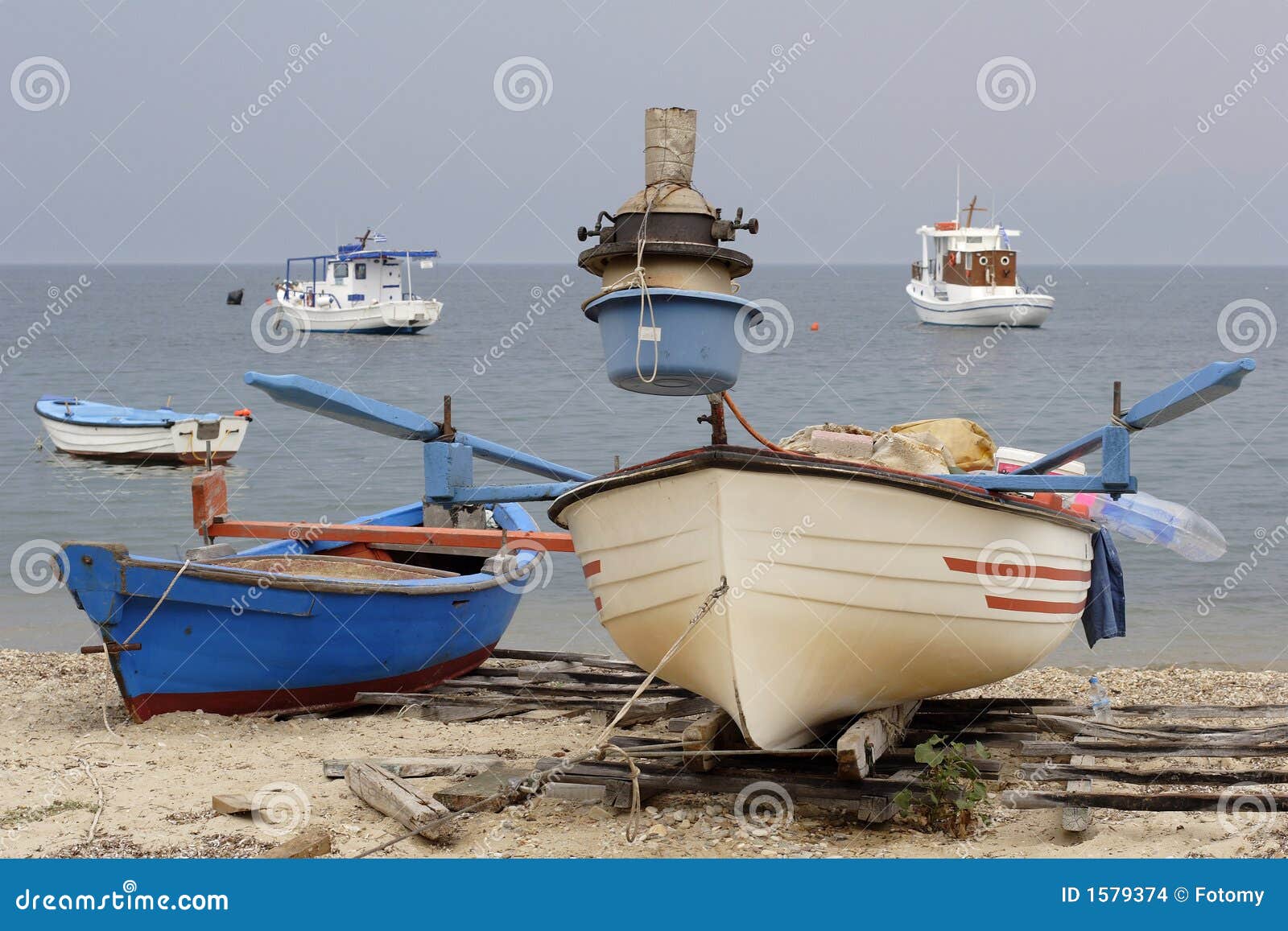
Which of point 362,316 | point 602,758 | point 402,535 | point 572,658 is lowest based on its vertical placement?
point 602,758

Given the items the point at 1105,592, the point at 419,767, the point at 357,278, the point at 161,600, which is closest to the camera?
the point at 419,767

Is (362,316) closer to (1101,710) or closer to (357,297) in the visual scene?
(357,297)

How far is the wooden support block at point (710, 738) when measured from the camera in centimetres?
662

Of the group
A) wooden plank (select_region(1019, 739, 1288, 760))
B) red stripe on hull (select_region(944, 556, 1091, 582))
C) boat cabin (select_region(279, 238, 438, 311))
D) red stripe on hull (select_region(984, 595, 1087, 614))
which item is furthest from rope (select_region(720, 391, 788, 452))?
boat cabin (select_region(279, 238, 438, 311))

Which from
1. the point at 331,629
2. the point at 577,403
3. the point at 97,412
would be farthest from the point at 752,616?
the point at 577,403

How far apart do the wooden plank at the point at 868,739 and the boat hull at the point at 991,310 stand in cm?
5145

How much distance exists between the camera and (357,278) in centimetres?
5472

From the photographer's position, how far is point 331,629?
27.7 feet

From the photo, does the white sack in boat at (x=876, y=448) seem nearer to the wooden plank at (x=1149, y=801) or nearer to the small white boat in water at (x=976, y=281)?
the wooden plank at (x=1149, y=801)

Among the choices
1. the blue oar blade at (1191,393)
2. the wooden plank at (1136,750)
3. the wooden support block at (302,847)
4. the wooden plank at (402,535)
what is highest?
the blue oar blade at (1191,393)

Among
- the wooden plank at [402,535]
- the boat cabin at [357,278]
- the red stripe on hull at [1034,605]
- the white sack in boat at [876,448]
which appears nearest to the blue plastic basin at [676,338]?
the white sack in boat at [876,448]

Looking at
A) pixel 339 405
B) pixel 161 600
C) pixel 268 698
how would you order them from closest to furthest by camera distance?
pixel 339 405 → pixel 161 600 → pixel 268 698

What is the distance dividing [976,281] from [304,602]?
52.2 metres

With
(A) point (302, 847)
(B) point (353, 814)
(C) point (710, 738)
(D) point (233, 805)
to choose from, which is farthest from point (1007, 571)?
(D) point (233, 805)
